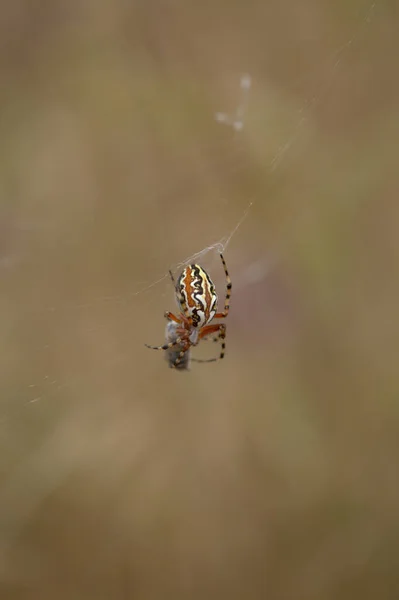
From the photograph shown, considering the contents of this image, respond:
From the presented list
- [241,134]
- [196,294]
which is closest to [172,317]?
[196,294]

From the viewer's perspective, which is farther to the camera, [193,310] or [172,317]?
[172,317]

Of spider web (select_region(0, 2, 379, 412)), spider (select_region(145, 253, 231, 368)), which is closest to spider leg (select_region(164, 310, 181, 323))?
spider (select_region(145, 253, 231, 368))

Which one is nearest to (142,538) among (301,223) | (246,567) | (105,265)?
(246,567)

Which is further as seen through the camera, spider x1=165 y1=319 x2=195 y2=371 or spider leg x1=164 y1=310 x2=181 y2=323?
spider x1=165 y1=319 x2=195 y2=371

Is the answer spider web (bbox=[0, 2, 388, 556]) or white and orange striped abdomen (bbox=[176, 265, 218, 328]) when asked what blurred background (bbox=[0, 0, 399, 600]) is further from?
white and orange striped abdomen (bbox=[176, 265, 218, 328])

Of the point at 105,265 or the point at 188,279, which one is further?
the point at 105,265

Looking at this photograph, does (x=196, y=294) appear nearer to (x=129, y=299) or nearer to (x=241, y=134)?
(x=129, y=299)

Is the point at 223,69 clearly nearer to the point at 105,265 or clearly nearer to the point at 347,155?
the point at 347,155
